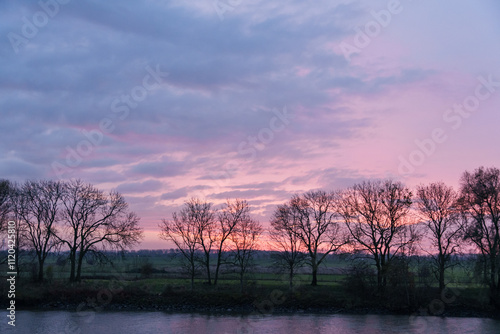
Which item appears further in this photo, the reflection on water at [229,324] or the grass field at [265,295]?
the grass field at [265,295]

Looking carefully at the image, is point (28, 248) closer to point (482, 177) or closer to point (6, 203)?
point (6, 203)

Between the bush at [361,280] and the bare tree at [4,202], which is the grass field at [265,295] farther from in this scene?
the bare tree at [4,202]

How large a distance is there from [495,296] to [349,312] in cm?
1659

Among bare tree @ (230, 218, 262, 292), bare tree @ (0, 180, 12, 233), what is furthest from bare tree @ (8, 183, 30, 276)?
bare tree @ (230, 218, 262, 292)

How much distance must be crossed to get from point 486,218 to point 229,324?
32.2 m

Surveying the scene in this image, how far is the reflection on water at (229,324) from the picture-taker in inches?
1508

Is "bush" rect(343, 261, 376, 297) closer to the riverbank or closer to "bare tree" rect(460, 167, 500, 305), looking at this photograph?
the riverbank

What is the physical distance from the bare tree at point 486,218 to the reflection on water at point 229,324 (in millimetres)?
6199

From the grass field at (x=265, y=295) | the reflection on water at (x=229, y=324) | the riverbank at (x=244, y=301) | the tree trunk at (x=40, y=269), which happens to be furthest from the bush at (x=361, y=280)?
the tree trunk at (x=40, y=269)

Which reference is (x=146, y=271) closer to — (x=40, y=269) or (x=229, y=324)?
(x=40, y=269)

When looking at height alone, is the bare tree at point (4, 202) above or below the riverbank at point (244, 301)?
above

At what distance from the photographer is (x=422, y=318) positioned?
1849 inches

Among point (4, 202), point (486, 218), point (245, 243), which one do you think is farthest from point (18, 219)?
point (486, 218)

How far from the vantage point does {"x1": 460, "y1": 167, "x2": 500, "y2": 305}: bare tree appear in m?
49.4
